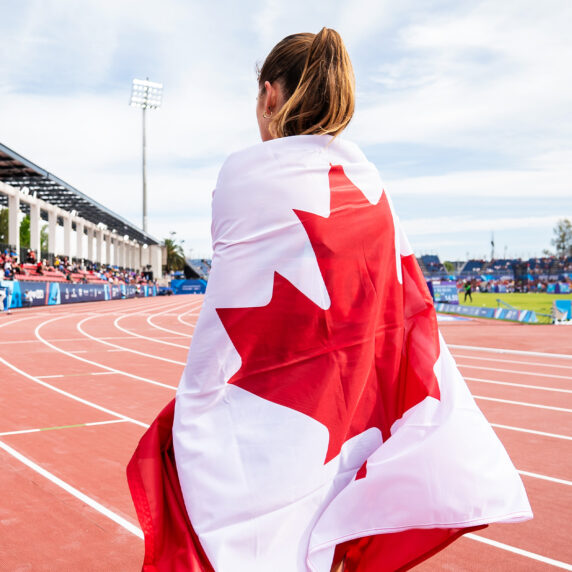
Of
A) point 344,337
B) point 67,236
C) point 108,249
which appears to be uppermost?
point 67,236

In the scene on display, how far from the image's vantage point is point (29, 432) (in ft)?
17.9

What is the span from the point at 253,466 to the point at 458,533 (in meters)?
0.45

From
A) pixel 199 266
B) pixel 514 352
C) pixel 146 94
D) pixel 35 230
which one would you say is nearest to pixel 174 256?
pixel 199 266

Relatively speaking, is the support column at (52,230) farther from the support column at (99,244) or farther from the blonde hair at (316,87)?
the blonde hair at (316,87)

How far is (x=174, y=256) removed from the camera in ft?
298

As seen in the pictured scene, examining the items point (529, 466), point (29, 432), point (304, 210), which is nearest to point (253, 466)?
point (304, 210)

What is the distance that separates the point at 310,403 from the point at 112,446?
4.17 m

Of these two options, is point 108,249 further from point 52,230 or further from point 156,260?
point 52,230

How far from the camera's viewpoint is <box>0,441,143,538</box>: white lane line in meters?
3.48

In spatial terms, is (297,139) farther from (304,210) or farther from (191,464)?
(191,464)

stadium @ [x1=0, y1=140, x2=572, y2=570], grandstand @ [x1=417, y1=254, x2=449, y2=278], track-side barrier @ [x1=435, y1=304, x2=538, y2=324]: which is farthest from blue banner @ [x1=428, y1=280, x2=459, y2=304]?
grandstand @ [x1=417, y1=254, x2=449, y2=278]

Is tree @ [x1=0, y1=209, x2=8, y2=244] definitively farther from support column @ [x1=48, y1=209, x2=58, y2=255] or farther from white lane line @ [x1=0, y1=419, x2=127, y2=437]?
white lane line @ [x1=0, y1=419, x2=127, y2=437]

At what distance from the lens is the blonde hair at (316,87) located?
4.50ft

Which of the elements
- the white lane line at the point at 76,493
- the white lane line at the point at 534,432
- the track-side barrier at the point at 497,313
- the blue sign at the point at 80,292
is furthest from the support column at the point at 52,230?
the white lane line at the point at 534,432
